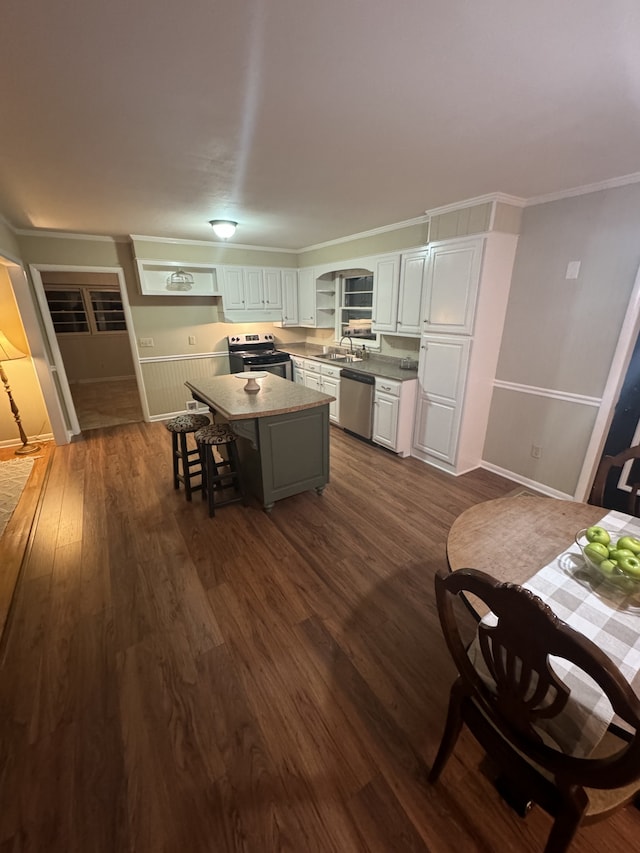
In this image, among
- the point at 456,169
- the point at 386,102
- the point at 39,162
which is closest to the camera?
the point at 386,102

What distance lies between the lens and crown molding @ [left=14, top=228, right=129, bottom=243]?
389cm

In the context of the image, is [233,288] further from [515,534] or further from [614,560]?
[614,560]

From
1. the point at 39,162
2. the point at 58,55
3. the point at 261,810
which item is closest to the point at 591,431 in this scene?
the point at 261,810

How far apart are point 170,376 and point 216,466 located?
9.12 feet

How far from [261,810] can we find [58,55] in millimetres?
2705

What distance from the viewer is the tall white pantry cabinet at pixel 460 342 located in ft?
9.70

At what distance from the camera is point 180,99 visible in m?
1.47

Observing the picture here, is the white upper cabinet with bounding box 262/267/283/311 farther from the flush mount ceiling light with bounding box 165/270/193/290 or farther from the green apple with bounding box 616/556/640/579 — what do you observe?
the green apple with bounding box 616/556/640/579

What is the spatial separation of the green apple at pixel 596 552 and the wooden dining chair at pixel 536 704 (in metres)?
0.44

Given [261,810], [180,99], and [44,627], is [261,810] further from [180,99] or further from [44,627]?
[180,99]

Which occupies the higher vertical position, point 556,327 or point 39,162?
point 39,162

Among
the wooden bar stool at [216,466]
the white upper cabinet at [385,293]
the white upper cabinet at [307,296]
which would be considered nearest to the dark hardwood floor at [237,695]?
the wooden bar stool at [216,466]

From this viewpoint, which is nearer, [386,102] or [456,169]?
[386,102]

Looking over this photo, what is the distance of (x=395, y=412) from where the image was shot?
3.73 m
